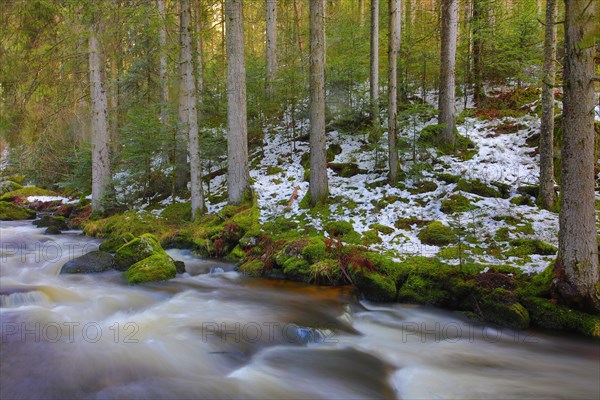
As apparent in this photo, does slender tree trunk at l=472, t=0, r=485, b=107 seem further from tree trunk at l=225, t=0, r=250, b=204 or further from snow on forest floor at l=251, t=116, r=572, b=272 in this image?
tree trunk at l=225, t=0, r=250, b=204

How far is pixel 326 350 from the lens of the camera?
18.4 ft

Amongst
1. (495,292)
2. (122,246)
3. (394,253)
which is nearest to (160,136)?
(122,246)

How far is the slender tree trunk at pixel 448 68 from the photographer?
33.6ft

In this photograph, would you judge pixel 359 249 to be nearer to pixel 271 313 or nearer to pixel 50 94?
pixel 271 313

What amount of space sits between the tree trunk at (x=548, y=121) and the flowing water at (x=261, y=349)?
12.1 feet

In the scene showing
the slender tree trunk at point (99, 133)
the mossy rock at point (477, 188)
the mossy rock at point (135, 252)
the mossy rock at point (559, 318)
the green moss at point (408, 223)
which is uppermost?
the slender tree trunk at point (99, 133)

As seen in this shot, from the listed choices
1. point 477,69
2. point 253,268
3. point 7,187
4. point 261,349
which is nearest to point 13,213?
point 7,187

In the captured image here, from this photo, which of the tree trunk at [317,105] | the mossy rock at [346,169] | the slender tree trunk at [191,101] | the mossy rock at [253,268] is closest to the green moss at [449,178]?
the mossy rock at [346,169]

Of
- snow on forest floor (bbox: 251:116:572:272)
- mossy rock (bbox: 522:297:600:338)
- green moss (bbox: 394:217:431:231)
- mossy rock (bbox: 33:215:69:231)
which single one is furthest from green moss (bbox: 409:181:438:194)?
mossy rock (bbox: 33:215:69:231)

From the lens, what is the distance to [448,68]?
10.4 meters

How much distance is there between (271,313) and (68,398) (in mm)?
3399

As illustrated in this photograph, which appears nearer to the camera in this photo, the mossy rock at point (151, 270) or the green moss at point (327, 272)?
the green moss at point (327, 272)

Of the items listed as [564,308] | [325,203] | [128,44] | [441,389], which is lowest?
[441,389]

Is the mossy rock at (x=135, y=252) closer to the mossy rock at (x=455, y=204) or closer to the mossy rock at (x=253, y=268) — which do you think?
the mossy rock at (x=253, y=268)
